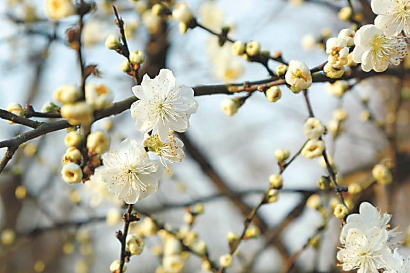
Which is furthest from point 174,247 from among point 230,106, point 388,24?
point 388,24

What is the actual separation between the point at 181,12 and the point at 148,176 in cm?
64

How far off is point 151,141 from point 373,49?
631 mm

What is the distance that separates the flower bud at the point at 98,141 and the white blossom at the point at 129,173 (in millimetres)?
253

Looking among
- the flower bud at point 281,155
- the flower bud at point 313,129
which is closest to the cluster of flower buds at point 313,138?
the flower bud at point 313,129

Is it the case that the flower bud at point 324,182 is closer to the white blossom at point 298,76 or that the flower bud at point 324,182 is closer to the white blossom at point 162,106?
the white blossom at point 298,76

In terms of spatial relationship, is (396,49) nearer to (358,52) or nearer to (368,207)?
(358,52)

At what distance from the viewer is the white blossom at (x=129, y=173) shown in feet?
4.18

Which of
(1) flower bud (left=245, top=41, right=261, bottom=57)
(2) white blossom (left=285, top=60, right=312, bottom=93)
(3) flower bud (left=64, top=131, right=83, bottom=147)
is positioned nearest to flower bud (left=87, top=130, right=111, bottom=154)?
(3) flower bud (left=64, top=131, right=83, bottom=147)

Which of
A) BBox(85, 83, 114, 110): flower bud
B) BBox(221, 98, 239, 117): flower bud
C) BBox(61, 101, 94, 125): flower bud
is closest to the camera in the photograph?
BBox(61, 101, 94, 125): flower bud

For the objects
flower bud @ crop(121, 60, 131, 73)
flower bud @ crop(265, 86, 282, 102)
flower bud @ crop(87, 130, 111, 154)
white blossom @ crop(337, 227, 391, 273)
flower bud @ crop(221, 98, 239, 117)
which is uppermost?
flower bud @ crop(121, 60, 131, 73)

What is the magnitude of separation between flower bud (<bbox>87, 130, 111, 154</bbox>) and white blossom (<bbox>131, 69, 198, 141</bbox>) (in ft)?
0.64

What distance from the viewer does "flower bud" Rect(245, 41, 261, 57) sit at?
146 centimetres

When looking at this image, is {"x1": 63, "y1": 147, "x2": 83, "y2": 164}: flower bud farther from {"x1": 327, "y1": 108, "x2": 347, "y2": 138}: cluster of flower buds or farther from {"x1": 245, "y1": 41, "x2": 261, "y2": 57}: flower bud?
{"x1": 327, "y1": 108, "x2": 347, "y2": 138}: cluster of flower buds

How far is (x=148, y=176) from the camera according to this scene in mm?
1318
